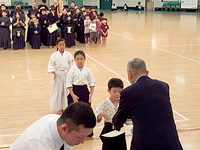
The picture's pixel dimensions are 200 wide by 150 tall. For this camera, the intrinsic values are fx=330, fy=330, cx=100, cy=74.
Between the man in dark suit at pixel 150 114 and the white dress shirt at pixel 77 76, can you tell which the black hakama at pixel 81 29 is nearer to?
the white dress shirt at pixel 77 76

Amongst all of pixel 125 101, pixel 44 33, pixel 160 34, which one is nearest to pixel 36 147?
pixel 125 101

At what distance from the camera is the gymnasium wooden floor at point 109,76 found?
6.99 metres

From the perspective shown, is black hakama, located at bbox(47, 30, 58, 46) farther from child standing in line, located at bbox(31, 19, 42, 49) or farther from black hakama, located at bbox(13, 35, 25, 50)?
black hakama, located at bbox(13, 35, 25, 50)

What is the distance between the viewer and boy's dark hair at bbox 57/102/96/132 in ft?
7.15

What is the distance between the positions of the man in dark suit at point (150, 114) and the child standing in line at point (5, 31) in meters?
13.3

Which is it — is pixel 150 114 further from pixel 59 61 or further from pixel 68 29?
pixel 68 29

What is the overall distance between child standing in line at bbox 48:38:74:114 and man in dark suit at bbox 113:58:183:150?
13.5ft

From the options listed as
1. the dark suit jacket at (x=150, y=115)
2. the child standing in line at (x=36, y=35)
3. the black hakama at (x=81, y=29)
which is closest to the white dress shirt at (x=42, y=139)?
the dark suit jacket at (x=150, y=115)

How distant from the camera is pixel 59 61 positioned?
742 cm

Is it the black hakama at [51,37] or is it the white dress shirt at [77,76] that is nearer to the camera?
the white dress shirt at [77,76]

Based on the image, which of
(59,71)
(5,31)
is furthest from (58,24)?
(59,71)

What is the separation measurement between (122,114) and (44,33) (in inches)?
563

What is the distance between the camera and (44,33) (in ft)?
56.5

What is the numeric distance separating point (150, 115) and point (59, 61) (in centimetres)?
439
